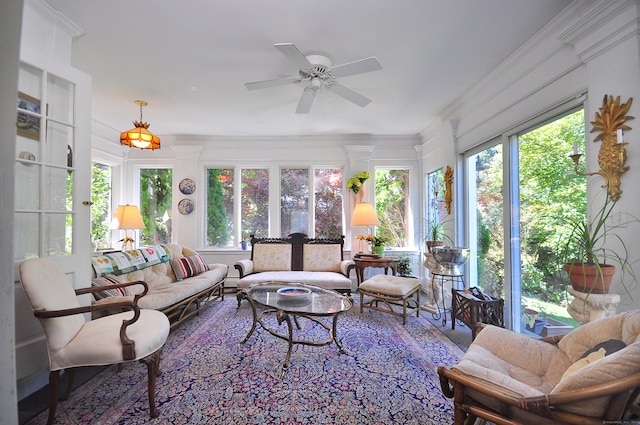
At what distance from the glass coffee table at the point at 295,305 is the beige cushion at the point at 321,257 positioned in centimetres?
130

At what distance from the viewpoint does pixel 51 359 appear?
5.02 ft

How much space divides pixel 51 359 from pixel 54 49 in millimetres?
2129

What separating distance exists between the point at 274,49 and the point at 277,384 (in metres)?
2.63

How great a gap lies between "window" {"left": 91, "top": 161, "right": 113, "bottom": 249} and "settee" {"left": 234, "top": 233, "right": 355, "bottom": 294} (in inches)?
94.0

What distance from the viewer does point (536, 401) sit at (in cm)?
100

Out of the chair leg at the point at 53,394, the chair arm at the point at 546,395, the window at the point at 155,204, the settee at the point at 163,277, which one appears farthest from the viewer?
the window at the point at 155,204

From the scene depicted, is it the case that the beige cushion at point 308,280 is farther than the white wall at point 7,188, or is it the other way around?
the beige cushion at point 308,280

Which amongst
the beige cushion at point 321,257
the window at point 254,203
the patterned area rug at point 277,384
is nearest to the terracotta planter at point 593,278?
the patterned area rug at point 277,384

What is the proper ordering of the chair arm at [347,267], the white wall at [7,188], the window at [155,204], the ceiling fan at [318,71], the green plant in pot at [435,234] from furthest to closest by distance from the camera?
the window at [155,204], the chair arm at [347,267], the green plant in pot at [435,234], the ceiling fan at [318,71], the white wall at [7,188]

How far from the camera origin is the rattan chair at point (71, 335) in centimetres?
153

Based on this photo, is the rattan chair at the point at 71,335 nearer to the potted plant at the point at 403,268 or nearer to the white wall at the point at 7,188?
the white wall at the point at 7,188

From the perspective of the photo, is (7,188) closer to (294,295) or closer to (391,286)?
(294,295)

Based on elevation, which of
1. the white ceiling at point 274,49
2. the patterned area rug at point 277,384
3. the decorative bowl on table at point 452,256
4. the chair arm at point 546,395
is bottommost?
the patterned area rug at point 277,384

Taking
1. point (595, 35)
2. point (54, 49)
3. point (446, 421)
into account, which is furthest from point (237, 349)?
point (595, 35)
